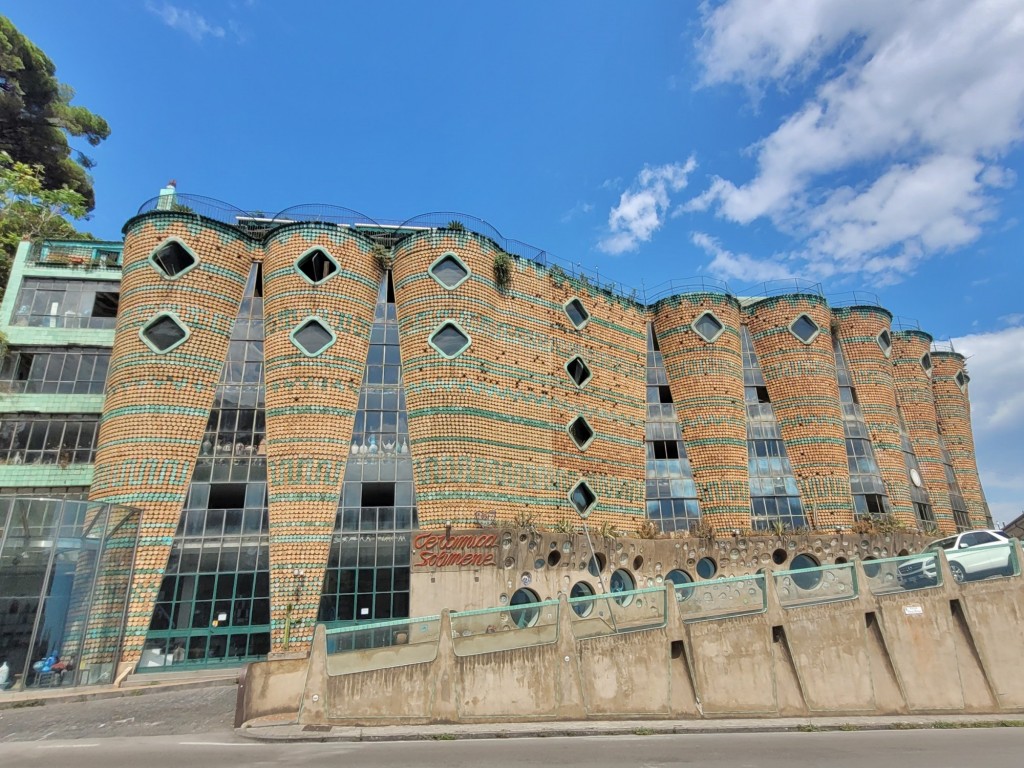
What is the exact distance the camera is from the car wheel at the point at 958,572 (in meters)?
16.8

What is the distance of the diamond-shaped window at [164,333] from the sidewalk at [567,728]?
16.8 metres

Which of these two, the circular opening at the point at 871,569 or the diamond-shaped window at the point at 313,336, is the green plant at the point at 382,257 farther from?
the circular opening at the point at 871,569

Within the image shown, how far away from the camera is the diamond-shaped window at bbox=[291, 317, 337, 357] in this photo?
81.1 feet

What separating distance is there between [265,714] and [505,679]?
18.3ft

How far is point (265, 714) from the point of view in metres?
13.0

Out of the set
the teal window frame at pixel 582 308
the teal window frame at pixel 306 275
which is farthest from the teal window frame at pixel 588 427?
the teal window frame at pixel 306 275

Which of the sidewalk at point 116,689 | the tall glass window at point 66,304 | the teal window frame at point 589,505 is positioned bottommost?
the sidewalk at point 116,689

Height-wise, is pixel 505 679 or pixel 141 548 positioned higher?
pixel 141 548

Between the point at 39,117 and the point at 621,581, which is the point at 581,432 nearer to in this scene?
the point at 621,581

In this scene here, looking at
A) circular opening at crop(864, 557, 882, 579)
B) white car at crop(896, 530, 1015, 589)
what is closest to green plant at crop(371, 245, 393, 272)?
circular opening at crop(864, 557, 882, 579)

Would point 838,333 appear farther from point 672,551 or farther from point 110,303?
point 110,303

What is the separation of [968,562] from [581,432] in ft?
53.2

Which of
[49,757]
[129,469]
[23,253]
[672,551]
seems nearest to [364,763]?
[49,757]

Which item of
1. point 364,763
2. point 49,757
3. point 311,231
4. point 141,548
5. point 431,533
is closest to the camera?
point 364,763
